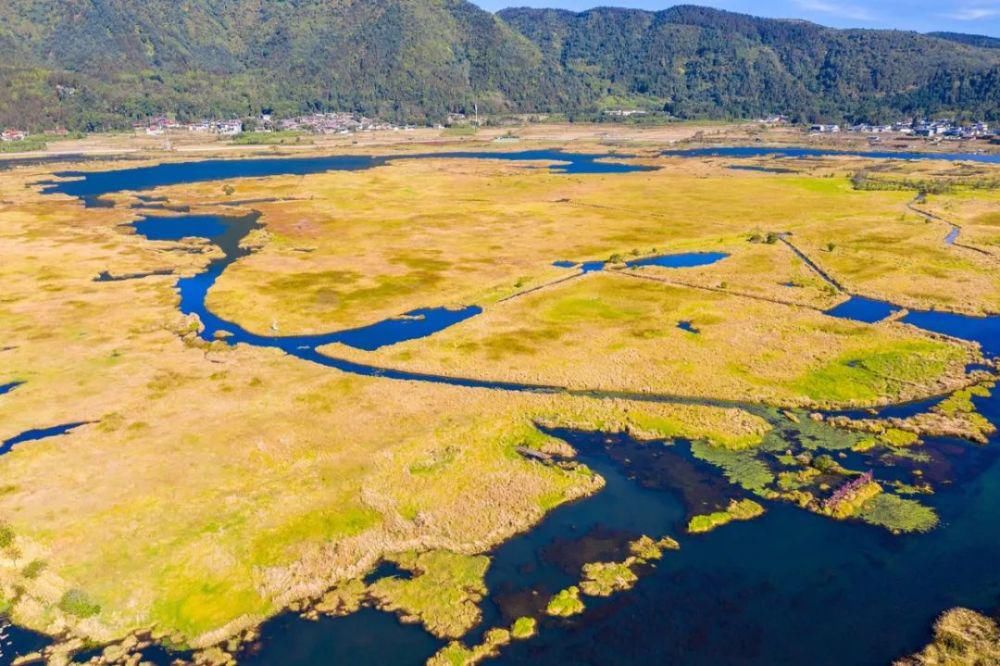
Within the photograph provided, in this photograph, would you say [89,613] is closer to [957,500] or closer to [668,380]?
[668,380]

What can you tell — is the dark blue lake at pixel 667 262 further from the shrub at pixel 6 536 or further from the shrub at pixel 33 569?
the shrub at pixel 33 569

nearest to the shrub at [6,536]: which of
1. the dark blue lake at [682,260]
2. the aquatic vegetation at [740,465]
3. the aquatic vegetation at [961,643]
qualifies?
the aquatic vegetation at [740,465]

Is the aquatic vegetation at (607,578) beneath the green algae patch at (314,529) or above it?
beneath

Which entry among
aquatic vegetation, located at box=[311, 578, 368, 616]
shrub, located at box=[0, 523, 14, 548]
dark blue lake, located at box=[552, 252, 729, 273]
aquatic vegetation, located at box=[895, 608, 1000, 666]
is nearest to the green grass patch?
shrub, located at box=[0, 523, 14, 548]

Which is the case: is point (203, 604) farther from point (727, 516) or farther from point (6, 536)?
point (727, 516)

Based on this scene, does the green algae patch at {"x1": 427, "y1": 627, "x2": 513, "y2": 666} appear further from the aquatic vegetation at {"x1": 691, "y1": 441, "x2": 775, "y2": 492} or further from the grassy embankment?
the aquatic vegetation at {"x1": 691, "y1": 441, "x2": 775, "y2": 492}

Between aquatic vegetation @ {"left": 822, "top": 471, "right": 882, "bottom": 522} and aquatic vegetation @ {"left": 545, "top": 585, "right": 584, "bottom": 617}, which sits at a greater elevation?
aquatic vegetation @ {"left": 822, "top": 471, "right": 882, "bottom": 522}

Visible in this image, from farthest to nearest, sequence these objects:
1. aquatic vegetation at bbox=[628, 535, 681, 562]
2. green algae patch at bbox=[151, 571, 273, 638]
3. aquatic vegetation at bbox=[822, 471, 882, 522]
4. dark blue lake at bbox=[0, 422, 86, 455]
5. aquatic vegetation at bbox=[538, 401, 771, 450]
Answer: aquatic vegetation at bbox=[538, 401, 771, 450] < dark blue lake at bbox=[0, 422, 86, 455] < aquatic vegetation at bbox=[822, 471, 882, 522] < aquatic vegetation at bbox=[628, 535, 681, 562] < green algae patch at bbox=[151, 571, 273, 638]

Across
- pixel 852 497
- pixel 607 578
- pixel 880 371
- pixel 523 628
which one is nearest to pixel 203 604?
pixel 523 628
